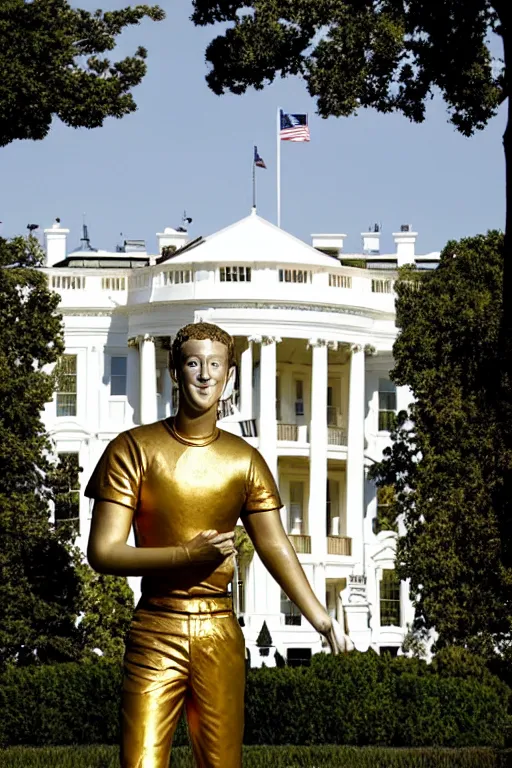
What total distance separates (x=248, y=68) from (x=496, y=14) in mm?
2766

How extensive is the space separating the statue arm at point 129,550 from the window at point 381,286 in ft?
199

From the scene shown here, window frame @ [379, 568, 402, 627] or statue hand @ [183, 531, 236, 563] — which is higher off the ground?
window frame @ [379, 568, 402, 627]

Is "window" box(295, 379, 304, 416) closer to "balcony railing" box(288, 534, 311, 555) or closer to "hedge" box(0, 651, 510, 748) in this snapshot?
"balcony railing" box(288, 534, 311, 555)

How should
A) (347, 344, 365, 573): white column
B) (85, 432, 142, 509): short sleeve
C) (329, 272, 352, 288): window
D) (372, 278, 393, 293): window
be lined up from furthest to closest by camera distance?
(372, 278, 393, 293): window < (329, 272, 352, 288): window < (347, 344, 365, 573): white column < (85, 432, 142, 509): short sleeve

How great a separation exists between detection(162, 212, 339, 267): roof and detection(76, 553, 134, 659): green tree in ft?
65.0

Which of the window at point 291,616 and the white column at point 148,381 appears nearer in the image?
the window at point 291,616

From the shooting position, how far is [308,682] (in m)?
32.8

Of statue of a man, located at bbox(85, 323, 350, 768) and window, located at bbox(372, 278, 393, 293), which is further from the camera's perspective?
window, located at bbox(372, 278, 393, 293)

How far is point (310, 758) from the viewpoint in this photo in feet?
90.9

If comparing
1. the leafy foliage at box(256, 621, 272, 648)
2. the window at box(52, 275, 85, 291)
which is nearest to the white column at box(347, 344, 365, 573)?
the leafy foliage at box(256, 621, 272, 648)

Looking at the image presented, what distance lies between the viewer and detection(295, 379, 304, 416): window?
73188 millimetres

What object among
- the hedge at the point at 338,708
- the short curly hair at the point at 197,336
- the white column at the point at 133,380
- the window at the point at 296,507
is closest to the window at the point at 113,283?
the white column at the point at 133,380

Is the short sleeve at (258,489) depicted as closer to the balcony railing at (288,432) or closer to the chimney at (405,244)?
the balcony railing at (288,432)

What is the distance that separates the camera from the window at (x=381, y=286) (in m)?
72.6
